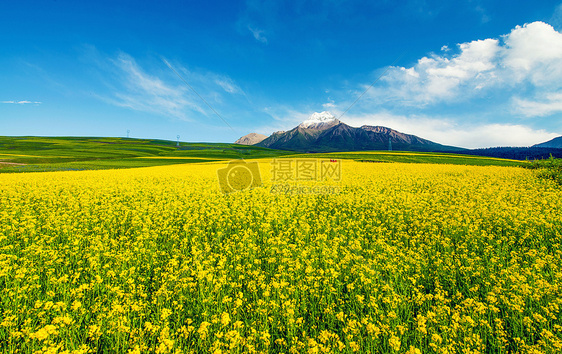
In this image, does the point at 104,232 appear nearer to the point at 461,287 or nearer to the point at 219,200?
the point at 219,200

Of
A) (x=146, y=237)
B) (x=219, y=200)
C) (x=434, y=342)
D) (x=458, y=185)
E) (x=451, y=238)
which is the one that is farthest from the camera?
(x=458, y=185)

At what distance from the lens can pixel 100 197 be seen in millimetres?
12281

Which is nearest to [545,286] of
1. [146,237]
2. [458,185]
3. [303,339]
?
[303,339]

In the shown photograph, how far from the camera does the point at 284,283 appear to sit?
14.5 feet

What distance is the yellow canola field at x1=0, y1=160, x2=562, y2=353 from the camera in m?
3.46

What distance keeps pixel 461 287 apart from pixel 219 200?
32.6 feet
